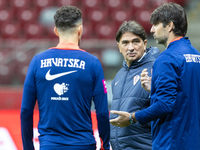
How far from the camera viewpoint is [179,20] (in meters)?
2.30

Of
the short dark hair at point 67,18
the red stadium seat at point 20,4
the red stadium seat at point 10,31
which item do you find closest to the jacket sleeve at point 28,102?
the short dark hair at point 67,18

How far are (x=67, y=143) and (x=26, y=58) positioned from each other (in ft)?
12.8

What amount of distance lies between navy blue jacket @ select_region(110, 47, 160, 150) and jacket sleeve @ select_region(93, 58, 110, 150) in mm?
487

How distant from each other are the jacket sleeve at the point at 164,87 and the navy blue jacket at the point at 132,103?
1.70 ft

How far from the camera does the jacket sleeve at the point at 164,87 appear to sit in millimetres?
2129

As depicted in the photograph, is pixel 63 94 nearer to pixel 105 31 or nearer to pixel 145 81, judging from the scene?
pixel 145 81

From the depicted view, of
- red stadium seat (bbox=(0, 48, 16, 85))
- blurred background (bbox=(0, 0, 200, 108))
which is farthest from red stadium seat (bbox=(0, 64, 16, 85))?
blurred background (bbox=(0, 0, 200, 108))

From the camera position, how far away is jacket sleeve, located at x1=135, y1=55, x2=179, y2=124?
2129 mm

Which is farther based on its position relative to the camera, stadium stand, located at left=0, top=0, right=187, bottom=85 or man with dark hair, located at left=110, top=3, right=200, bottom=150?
stadium stand, located at left=0, top=0, right=187, bottom=85

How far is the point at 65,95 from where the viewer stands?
2141 millimetres

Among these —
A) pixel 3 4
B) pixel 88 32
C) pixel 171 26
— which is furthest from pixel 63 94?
pixel 3 4

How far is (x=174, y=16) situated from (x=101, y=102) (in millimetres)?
803

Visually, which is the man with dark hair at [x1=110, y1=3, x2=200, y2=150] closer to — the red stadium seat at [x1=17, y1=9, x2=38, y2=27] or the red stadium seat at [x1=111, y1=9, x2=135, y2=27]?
the red stadium seat at [x1=111, y1=9, x2=135, y2=27]

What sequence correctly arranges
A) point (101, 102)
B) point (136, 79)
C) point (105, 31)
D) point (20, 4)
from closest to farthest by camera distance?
point (101, 102) < point (136, 79) < point (105, 31) < point (20, 4)
